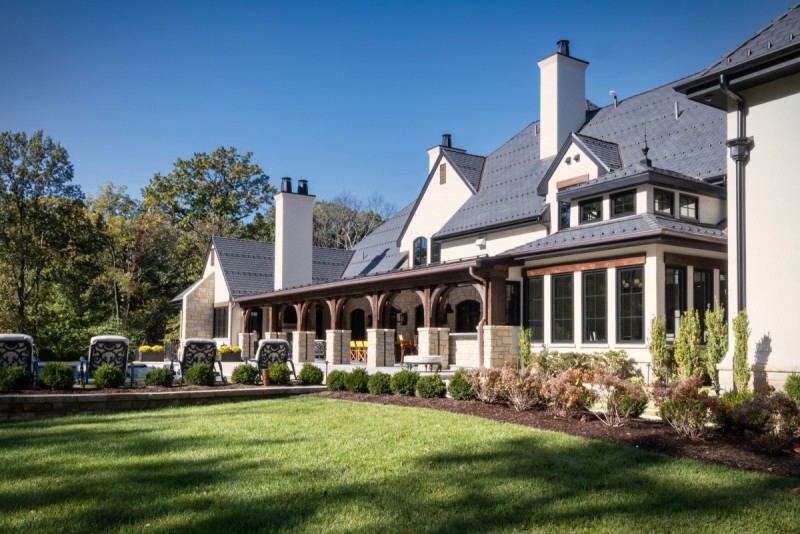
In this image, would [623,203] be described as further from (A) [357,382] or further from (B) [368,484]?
(B) [368,484]

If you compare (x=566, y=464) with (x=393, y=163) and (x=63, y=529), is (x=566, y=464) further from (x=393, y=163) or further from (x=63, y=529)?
(x=393, y=163)

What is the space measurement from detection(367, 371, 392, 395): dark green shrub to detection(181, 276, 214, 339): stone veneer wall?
2160 centimetres

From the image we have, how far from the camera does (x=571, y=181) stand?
710 inches

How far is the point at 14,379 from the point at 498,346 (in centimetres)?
1041

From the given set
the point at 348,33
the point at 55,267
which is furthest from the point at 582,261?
the point at 55,267

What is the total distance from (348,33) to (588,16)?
5.94 meters

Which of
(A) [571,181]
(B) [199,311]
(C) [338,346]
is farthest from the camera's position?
(B) [199,311]

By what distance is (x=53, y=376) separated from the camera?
11.8m

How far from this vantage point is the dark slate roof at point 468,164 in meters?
24.0

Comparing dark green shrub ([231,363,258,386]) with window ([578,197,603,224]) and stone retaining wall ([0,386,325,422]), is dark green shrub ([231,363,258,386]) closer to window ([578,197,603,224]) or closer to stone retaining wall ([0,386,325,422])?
stone retaining wall ([0,386,325,422])

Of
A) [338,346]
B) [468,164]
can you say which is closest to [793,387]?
[338,346]

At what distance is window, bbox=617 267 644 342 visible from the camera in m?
14.1

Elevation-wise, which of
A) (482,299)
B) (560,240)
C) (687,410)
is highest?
(560,240)

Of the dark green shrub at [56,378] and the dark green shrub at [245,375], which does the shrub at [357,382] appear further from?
the dark green shrub at [56,378]
